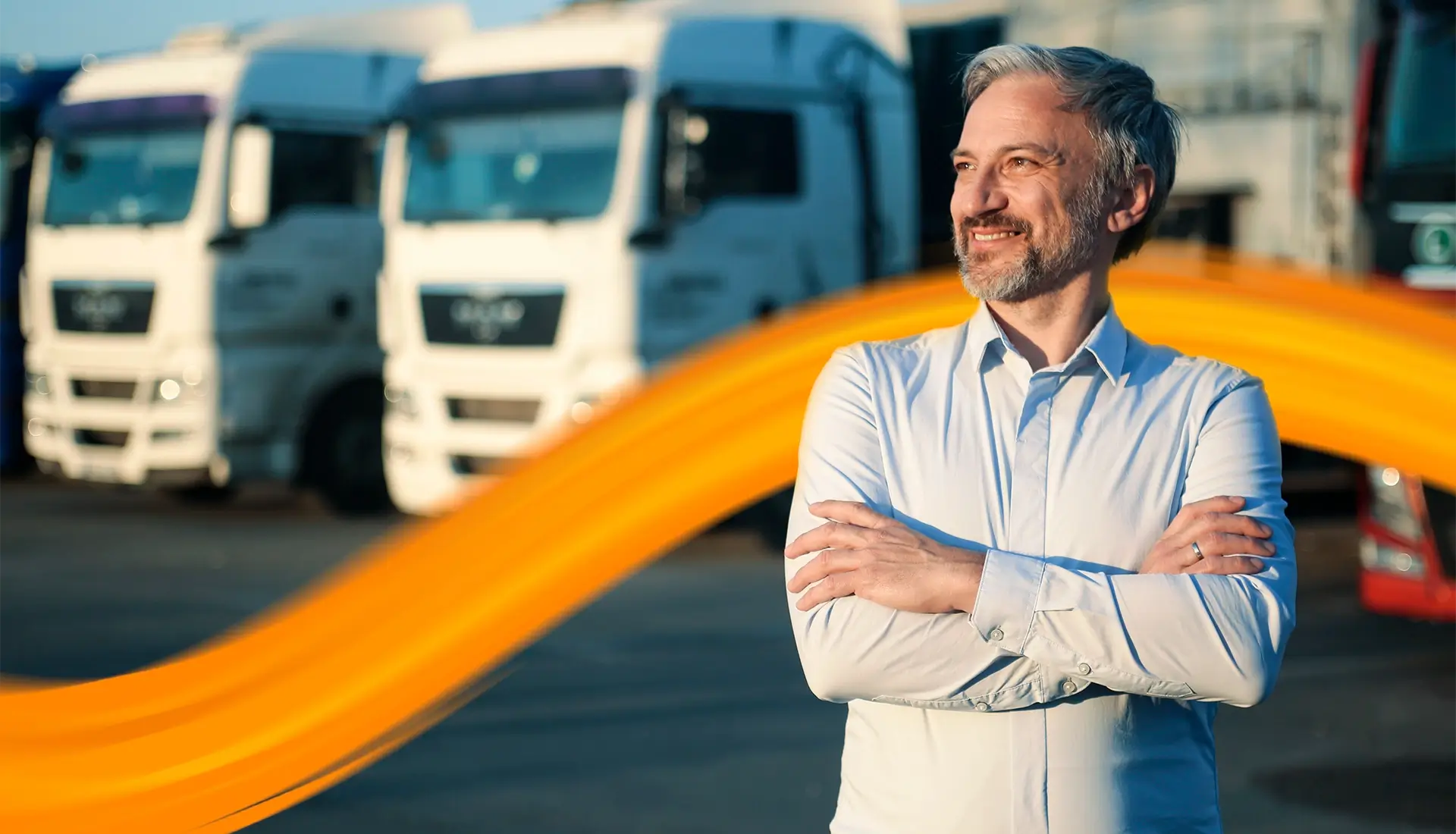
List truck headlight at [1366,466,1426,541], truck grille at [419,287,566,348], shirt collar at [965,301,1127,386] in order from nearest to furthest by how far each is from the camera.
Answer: shirt collar at [965,301,1127,386], truck headlight at [1366,466,1426,541], truck grille at [419,287,566,348]

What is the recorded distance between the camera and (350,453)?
503 inches

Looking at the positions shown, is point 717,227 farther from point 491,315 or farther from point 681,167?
point 491,315

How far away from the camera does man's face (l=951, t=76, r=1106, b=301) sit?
2197 mm

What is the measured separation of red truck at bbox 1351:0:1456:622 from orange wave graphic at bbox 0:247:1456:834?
516 centimetres

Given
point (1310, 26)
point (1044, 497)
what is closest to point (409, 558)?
point (1044, 497)

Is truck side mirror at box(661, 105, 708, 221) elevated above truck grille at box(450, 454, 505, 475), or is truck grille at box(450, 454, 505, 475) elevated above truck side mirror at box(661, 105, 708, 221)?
truck side mirror at box(661, 105, 708, 221)

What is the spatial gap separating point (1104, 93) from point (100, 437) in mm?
11708

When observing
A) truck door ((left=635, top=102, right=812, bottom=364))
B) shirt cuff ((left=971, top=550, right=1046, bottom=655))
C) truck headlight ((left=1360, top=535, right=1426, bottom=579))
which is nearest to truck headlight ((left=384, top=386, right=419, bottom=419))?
truck door ((left=635, top=102, right=812, bottom=364))

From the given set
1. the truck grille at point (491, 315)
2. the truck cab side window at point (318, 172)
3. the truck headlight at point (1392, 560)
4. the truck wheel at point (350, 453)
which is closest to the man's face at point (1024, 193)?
the truck headlight at point (1392, 560)

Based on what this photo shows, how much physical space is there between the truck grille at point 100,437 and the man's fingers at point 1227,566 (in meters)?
11.5

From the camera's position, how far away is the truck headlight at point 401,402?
11.4m

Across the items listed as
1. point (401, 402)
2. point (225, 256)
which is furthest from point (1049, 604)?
point (225, 256)

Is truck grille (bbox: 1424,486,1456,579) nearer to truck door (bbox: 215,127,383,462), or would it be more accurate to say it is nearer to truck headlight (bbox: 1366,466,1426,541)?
truck headlight (bbox: 1366,466,1426,541)

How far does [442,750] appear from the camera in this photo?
6590 mm
